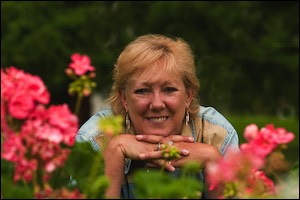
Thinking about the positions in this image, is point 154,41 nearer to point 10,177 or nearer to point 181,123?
point 181,123

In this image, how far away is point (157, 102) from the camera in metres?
3.75

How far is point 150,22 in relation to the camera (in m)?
13.8

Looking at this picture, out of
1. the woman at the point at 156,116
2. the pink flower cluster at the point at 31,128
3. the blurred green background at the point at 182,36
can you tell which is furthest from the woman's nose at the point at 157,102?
the blurred green background at the point at 182,36

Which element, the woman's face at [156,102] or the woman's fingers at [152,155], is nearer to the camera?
the woman's fingers at [152,155]

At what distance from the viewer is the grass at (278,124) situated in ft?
53.2

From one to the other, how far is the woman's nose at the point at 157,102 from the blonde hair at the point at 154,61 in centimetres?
15

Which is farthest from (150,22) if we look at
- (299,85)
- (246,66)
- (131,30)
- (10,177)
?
(10,177)

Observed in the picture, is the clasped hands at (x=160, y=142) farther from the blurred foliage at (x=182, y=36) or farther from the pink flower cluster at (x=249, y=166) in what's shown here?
the blurred foliage at (x=182, y=36)

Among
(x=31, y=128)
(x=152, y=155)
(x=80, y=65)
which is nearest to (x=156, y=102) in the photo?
(x=152, y=155)

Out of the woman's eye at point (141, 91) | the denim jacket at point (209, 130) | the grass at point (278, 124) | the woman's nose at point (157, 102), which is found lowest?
the denim jacket at point (209, 130)

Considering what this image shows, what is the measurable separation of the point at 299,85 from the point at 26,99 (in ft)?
42.9

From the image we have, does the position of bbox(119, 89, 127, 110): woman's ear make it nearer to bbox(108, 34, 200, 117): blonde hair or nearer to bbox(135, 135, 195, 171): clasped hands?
bbox(108, 34, 200, 117): blonde hair

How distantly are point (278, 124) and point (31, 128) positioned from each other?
945 inches

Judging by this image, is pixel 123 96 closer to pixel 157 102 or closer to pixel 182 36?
pixel 157 102
